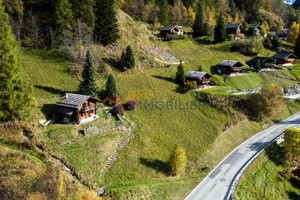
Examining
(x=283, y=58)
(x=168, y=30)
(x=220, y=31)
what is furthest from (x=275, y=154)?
(x=220, y=31)

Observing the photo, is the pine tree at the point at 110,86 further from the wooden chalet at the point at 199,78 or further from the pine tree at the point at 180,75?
the wooden chalet at the point at 199,78

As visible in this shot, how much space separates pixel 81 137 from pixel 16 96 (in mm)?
10586

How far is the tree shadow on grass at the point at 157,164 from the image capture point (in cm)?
3081

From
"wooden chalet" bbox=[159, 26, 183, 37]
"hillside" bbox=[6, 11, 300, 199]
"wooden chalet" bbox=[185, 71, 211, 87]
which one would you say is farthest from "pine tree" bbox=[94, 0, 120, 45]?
"wooden chalet" bbox=[159, 26, 183, 37]

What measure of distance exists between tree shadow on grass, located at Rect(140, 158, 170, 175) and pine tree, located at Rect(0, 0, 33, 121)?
1887cm

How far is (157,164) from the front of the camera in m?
31.5

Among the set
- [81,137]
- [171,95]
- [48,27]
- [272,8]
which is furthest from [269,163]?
[272,8]

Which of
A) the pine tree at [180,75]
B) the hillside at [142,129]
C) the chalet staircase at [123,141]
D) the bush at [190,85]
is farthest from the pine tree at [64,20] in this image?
the bush at [190,85]

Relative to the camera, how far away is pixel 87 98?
3316 centimetres

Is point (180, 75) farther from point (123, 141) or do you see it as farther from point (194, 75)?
point (123, 141)

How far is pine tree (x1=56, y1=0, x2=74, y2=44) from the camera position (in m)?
50.3

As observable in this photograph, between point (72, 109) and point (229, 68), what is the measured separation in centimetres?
5008

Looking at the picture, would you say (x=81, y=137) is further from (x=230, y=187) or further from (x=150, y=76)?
(x=150, y=76)

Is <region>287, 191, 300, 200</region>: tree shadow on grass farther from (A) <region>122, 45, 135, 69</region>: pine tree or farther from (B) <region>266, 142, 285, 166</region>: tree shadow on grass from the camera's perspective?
(A) <region>122, 45, 135, 69</region>: pine tree
